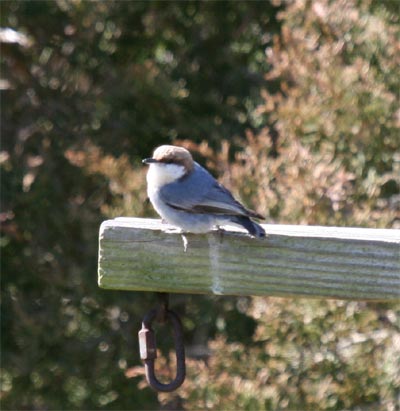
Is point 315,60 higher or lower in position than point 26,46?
lower

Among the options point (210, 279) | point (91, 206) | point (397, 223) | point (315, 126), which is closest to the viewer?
point (210, 279)

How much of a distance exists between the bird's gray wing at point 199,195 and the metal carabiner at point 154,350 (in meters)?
1.24

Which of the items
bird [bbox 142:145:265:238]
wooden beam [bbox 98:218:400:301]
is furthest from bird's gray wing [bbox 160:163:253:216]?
wooden beam [bbox 98:218:400:301]

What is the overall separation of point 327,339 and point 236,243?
2.63m

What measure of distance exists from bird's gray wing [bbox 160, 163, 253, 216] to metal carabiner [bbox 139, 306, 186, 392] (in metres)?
1.24

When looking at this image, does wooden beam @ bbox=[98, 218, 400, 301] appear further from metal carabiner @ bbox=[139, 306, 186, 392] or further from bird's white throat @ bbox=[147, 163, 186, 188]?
bird's white throat @ bbox=[147, 163, 186, 188]

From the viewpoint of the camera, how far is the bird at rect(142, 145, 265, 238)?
319 cm

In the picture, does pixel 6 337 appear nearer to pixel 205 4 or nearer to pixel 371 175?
pixel 205 4

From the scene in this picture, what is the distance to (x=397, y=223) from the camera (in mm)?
4504

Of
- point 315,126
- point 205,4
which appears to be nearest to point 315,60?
point 315,126

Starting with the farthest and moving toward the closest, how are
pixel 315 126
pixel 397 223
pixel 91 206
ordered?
pixel 91 206 < pixel 315 126 < pixel 397 223

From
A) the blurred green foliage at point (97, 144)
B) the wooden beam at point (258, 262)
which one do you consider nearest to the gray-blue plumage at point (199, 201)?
the wooden beam at point (258, 262)

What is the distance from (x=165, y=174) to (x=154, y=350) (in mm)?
1741

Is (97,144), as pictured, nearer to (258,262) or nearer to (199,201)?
(199,201)
